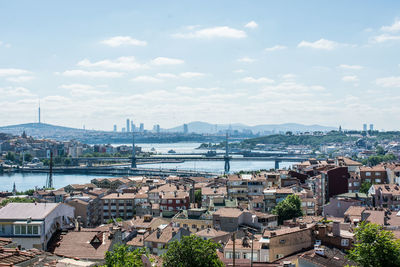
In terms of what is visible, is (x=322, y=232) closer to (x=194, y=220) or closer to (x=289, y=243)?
(x=289, y=243)

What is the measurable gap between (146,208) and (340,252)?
1598 cm

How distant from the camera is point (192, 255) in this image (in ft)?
30.4

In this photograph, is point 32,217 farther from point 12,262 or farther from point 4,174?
point 4,174

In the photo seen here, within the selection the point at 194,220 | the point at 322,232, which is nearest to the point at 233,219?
the point at 194,220

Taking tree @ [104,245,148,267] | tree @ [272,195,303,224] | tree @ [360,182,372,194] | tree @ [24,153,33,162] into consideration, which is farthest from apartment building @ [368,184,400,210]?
tree @ [24,153,33,162]

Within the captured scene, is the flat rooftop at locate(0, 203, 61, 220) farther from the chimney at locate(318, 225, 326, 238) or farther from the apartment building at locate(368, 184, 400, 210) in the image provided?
the apartment building at locate(368, 184, 400, 210)

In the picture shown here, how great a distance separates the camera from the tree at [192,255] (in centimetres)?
916

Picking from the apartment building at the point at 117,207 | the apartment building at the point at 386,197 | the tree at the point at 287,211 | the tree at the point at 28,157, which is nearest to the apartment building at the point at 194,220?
the tree at the point at 287,211

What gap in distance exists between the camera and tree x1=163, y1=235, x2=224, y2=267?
360 inches

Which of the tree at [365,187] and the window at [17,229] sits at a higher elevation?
the window at [17,229]

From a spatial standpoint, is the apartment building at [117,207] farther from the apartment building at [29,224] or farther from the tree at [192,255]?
the tree at [192,255]

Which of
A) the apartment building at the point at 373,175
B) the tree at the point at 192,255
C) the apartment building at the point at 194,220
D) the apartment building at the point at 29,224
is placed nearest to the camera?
the tree at the point at 192,255

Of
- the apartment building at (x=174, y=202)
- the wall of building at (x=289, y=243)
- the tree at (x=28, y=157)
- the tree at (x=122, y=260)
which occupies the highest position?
the tree at (x=122, y=260)

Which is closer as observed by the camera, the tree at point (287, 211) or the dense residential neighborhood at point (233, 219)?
the dense residential neighborhood at point (233, 219)
